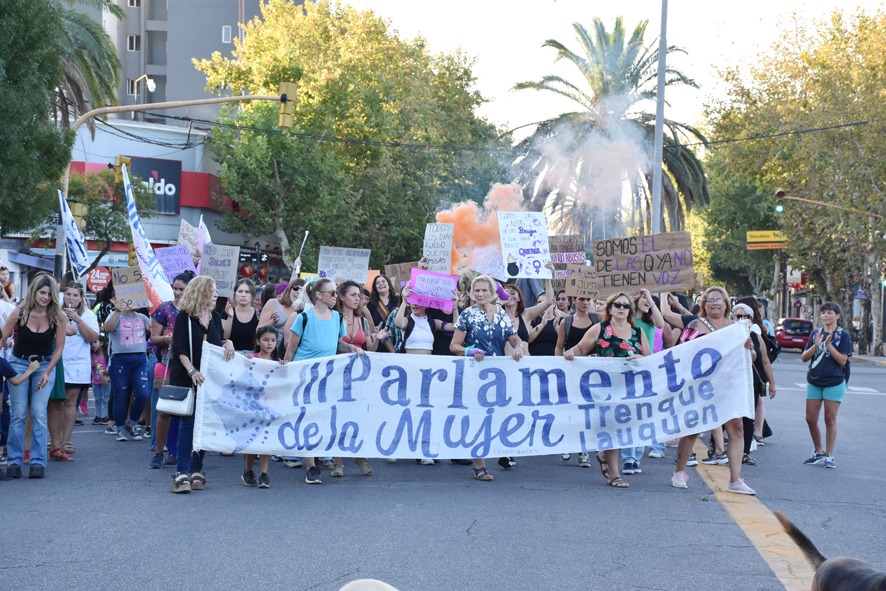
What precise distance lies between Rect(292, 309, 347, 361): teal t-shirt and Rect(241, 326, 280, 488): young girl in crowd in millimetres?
262

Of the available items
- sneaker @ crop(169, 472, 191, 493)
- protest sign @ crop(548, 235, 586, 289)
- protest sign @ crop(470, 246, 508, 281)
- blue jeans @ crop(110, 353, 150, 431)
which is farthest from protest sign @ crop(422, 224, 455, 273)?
sneaker @ crop(169, 472, 191, 493)

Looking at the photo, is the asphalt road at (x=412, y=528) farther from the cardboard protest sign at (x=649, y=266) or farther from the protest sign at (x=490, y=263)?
the protest sign at (x=490, y=263)

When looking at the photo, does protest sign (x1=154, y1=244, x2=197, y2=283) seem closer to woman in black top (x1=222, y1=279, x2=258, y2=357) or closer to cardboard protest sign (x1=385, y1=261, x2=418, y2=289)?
cardboard protest sign (x1=385, y1=261, x2=418, y2=289)

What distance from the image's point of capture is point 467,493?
9.22 metres

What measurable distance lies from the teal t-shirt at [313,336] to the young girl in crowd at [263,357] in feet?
0.86

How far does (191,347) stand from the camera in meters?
9.42

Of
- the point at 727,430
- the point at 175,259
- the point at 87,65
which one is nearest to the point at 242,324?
the point at 175,259

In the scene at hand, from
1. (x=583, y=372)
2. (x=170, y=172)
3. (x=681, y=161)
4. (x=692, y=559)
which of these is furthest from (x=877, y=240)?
(x=692, y=559)

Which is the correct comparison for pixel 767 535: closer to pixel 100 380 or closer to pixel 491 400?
pixel 491 400

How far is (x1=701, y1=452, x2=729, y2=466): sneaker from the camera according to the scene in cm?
1151

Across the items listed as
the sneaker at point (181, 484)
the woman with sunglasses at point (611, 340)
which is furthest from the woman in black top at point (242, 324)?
the woman with sunglasses at point (611, 340)

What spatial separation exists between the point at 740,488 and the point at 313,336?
3.70 metres

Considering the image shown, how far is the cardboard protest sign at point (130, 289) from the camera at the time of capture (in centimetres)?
1243

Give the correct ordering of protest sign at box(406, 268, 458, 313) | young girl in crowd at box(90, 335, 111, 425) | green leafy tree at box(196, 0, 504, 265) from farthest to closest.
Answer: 1. green leafy tree at box(196, 0, 504, 265)
2. young girl in crowd at box(90, 335, 111, 425)
3. protest sign at box(406, 268, 458, 313)
